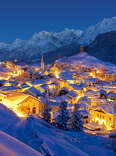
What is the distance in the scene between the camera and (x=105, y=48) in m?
172

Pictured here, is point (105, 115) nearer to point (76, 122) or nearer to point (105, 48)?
point (76, 122)

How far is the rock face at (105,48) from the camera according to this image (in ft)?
503

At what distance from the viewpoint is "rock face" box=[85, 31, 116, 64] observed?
15339cm

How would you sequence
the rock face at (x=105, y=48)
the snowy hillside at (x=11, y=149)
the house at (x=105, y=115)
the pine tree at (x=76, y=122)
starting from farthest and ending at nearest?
1. the rock face at (x=105, y=48)
2. the house at (x=105, y=115)
3. the pine tree at (x=76, y=122)
4. the snowy hillside at (x=11, y=149)

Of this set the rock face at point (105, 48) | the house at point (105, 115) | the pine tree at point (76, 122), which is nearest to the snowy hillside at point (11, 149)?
the pine tree at point (76, 122)

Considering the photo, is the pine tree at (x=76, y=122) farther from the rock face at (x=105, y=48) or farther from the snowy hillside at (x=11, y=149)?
the rock face at (x=105, y=48)

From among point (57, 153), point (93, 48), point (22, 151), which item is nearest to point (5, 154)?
point (22, 151)

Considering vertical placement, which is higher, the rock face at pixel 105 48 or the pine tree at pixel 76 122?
the rock face at pixel 105 48

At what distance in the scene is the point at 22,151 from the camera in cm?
321

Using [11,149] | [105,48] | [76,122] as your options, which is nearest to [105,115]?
[76,122]

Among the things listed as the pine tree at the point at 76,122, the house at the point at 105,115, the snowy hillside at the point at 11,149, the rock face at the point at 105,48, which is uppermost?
the rock face at the point at 105,48

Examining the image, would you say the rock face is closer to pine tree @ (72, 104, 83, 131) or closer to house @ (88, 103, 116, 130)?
house @ (88, 103, 116, 130)

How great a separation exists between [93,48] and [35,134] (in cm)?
19017

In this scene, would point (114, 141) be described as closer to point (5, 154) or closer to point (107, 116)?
point (5, 154)
